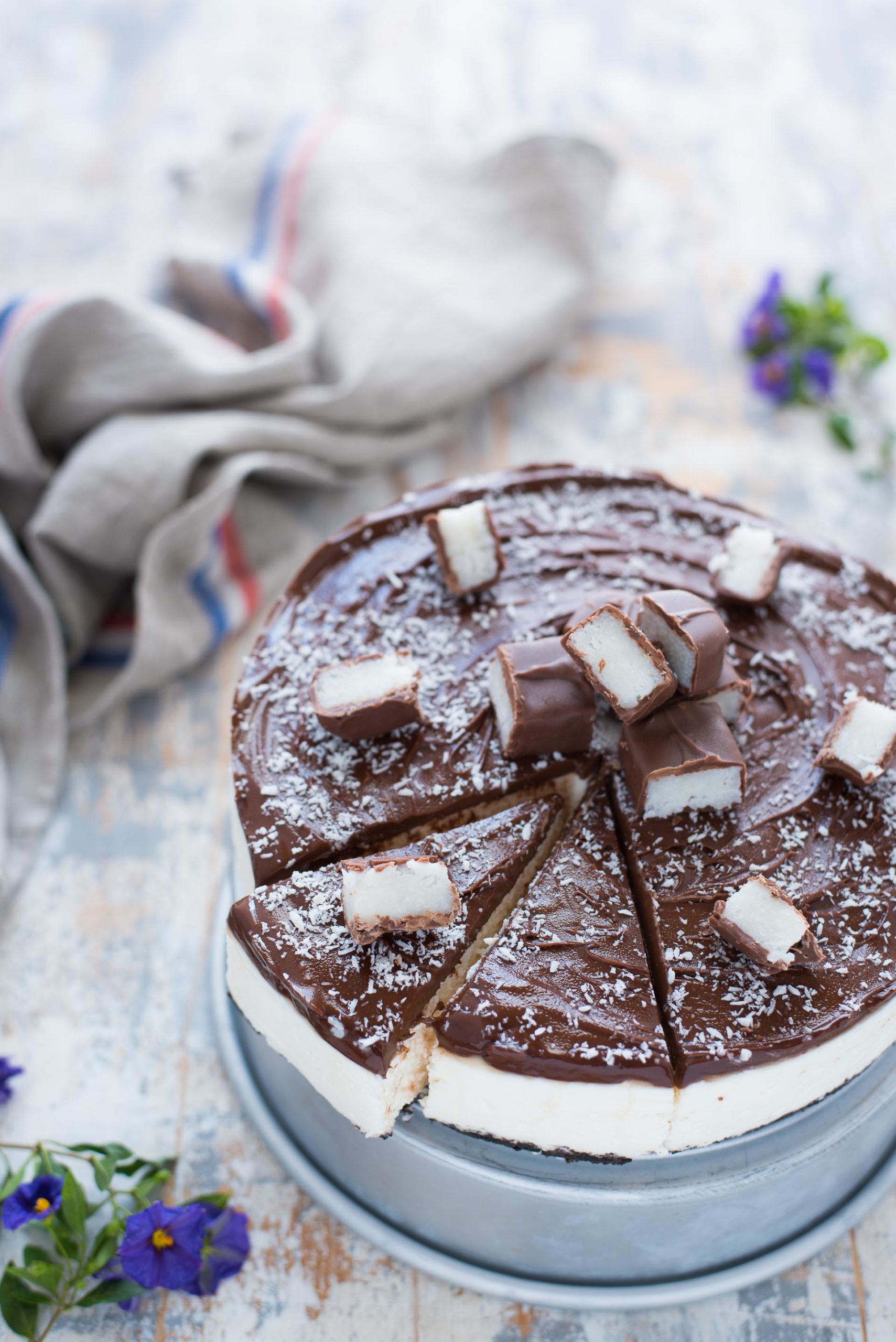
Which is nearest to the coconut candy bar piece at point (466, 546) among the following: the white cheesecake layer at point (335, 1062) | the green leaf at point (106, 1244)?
the white cheesecake layer at point (335, 1062)

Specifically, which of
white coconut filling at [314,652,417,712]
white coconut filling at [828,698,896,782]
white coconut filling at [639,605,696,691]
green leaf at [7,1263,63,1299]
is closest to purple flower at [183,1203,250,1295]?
green leaf at [7,1263,63,1299]

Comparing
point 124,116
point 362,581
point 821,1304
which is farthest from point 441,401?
point 821,1304

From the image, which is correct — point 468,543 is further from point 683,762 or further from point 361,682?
point 683,762

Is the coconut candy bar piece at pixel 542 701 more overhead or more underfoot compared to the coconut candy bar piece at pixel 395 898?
more overhead

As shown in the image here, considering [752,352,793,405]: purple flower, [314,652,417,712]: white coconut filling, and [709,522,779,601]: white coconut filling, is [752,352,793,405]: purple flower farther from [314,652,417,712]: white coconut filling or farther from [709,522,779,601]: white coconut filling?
[314,652,417,712]: white coconut filling

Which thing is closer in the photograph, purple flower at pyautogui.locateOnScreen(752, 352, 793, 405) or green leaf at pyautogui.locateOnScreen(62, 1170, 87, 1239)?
green leaf at pyautogui.locateOnScreen(62, 1170, 87, 1239)

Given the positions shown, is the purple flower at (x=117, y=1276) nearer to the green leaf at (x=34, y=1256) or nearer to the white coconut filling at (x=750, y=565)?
the green leaf at (x=34, y=1256)
